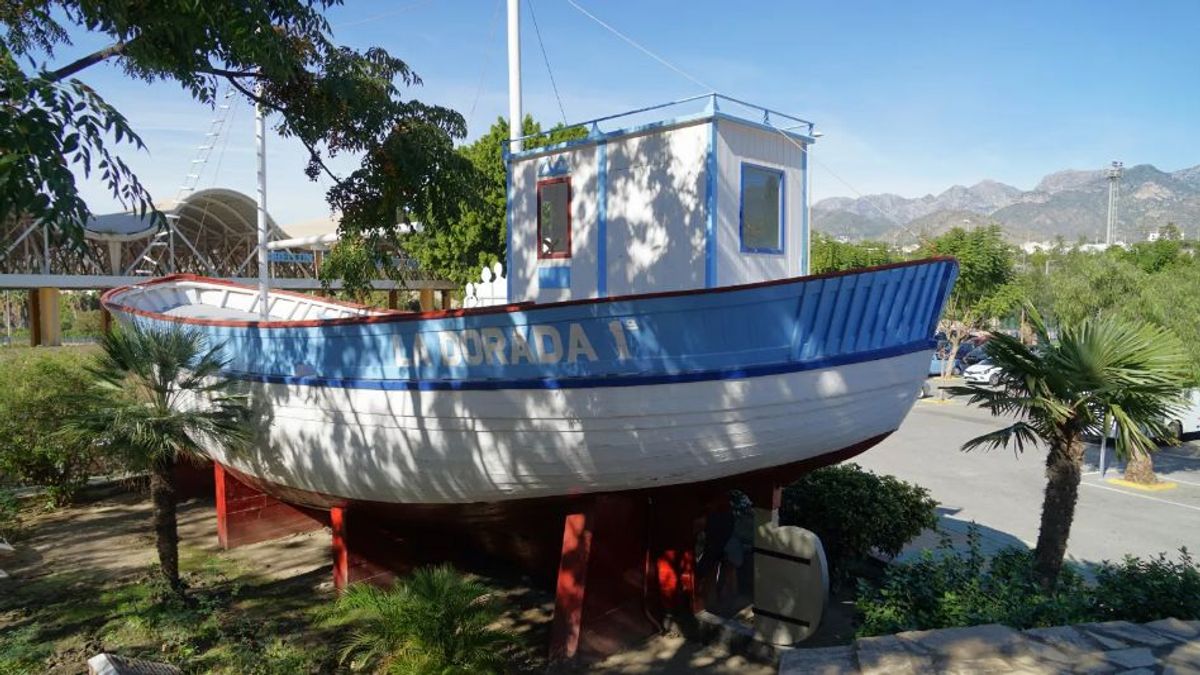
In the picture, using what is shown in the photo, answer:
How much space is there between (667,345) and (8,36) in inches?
217

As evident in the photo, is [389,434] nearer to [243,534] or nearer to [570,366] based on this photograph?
[570,366]

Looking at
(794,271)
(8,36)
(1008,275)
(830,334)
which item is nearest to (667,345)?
(830,334)

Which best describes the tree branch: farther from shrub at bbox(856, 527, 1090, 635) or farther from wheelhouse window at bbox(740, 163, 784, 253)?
shrub at bbox(856, 527, 1090, 635)

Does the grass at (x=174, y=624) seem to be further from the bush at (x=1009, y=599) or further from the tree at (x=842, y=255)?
the tree at (x=842, y=255)

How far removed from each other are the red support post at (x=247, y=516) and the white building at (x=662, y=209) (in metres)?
4.98

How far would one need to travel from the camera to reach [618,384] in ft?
17.2

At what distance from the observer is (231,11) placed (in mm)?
4707

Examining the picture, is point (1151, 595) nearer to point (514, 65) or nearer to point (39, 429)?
point (514, 65)

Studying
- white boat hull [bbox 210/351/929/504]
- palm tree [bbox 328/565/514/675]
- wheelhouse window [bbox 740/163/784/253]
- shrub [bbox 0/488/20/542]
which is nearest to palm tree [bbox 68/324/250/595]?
white boat hull [bbox 210/351/929/504]

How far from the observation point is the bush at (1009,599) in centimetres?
557

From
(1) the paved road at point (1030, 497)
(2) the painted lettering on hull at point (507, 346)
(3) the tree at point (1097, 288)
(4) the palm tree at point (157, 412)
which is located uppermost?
(3) the tree at point (1097, 288)

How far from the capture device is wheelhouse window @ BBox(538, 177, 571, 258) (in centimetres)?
727

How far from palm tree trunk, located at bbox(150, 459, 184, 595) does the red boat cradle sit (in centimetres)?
111

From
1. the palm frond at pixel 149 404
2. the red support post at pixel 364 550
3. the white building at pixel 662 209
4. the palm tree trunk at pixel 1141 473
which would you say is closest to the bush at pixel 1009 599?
the white building at pixel 662 209
